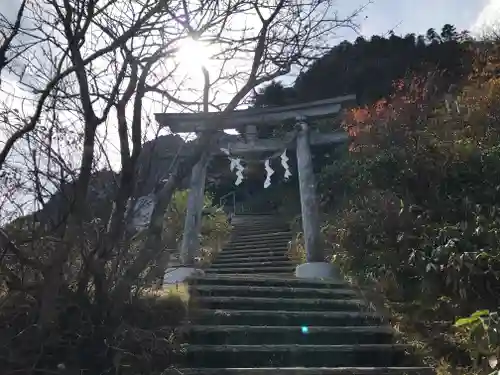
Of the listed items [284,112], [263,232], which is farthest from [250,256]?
[284,112]

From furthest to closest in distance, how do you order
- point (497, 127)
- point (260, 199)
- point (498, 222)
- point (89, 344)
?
1. point (260, 199)
2. point (497, 127)
3. point (498, 222)
4. point (89, 344)

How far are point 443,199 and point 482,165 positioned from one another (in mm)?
663

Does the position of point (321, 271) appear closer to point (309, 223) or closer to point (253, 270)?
point (309, 223)

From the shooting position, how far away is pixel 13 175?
3262mm

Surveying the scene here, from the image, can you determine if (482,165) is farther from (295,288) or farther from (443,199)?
(295,288)

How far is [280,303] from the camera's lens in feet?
15.9

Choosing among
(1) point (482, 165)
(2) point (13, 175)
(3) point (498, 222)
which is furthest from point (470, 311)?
(2) point (13, 175)

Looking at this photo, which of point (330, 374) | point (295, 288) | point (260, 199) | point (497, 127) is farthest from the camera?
point (260, 199)

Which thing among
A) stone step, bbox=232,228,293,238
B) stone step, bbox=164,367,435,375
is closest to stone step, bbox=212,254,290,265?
stone step, bbox=232,228,293,238

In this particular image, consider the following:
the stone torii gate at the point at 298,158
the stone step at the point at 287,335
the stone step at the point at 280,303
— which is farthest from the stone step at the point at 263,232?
the stone step at the point at 287,335

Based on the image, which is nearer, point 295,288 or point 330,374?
point 330,374

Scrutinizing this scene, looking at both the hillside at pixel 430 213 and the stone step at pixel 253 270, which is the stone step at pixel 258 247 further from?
the stone step at pixel 253 270

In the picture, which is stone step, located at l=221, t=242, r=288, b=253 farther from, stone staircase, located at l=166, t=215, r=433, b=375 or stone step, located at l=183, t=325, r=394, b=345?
stone step, located at l=183, t=325, r=394, b=345

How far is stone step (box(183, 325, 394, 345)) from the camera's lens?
404cm
